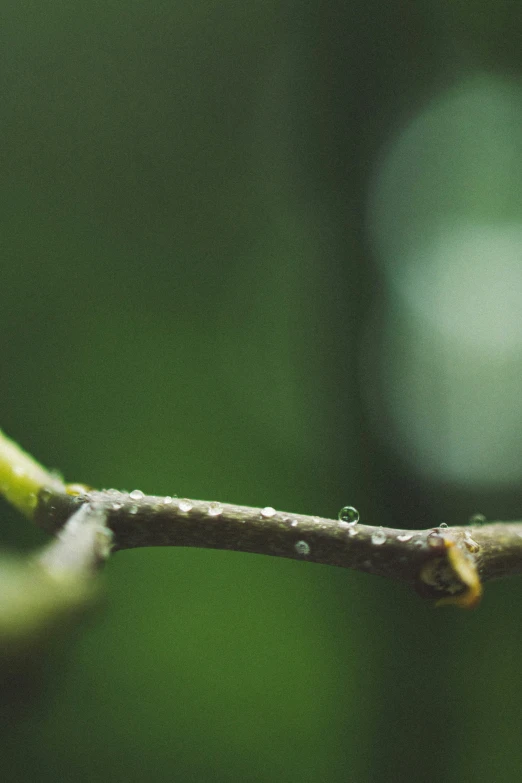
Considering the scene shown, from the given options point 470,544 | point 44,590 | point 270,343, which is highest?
point 270,343

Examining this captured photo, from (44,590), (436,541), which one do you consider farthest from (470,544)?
(44,590)

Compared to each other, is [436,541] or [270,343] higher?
[270,343]

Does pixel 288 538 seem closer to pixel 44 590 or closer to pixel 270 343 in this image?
pixel 44 590

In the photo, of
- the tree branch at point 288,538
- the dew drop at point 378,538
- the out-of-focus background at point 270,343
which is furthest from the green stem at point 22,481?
the out-of-focus background at point 270,343

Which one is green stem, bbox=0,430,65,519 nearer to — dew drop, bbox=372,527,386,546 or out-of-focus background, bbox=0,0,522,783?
dew drop, bbox=372,527,386,546

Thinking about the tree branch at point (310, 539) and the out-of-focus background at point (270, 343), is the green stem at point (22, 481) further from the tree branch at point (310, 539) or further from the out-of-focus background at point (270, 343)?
the out-of-focus background at point (270, 343)
